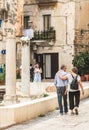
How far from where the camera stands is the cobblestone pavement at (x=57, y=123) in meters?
14.1

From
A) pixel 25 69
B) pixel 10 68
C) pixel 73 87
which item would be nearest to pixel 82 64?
pixel 25 69

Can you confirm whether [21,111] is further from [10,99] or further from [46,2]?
[46,2]

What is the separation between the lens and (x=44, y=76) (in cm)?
4341

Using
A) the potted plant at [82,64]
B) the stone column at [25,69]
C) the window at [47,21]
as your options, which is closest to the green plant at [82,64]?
the potted plant at [82,64]

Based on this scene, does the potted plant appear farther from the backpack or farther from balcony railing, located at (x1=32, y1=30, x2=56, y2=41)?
the backpack

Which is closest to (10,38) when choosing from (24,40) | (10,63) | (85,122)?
(10,63)

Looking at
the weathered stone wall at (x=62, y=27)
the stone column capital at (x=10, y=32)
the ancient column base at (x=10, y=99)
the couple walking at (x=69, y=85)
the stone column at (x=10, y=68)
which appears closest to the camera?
the couple walking at (x=69, y=85)

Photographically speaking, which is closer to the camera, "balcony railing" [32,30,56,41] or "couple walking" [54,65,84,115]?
"couple walking" [54,65,84,115]

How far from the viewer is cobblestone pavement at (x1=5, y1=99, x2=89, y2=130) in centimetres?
1409

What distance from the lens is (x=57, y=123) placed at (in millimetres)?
14984

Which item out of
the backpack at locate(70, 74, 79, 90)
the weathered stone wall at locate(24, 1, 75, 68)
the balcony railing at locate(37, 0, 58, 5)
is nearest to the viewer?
the backpack at locate(70, 74, 79, 90)

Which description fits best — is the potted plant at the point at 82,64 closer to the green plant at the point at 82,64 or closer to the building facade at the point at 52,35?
the green plant at the point at 82,64

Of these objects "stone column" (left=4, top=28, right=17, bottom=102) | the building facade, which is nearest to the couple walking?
"stone column" (left=4, top=28, right=17, bottom=102)

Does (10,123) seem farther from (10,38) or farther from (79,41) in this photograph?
(79,41)
